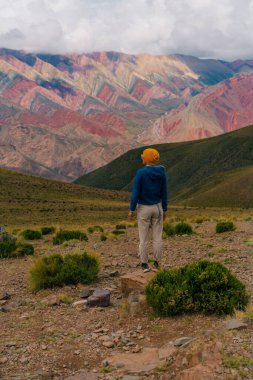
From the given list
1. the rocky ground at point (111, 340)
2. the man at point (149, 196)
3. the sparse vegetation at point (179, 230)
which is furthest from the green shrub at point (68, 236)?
the man at point (149, 196)

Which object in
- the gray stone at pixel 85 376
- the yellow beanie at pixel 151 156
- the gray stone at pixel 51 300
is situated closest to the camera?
the gray stone at pixel 85 376

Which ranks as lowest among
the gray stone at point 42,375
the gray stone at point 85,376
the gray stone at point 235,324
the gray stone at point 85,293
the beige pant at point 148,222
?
the gray stone at point 42,375

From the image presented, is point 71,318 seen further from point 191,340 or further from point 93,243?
point 93,243

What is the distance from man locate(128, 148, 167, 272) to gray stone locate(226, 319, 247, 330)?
13.6ft

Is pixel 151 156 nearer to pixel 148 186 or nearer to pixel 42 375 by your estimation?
pixel 148 186

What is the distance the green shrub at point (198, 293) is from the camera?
30.7ft

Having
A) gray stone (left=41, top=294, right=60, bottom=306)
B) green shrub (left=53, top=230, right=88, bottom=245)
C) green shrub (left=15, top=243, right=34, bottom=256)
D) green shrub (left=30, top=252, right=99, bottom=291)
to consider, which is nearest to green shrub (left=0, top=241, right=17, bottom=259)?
green shrub (left=15, top=243, right=34, bottom=256)

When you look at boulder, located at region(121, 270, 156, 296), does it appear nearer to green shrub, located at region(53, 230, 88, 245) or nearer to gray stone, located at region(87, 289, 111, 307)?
gray stone, located at region(87, 289, 111, 307)

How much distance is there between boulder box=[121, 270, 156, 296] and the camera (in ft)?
37.7

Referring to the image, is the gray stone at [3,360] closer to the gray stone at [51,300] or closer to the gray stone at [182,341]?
the gray stone at [182,341]

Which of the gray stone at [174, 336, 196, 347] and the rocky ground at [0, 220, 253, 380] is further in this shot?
the gray stone at [174, 336, 196, 347]

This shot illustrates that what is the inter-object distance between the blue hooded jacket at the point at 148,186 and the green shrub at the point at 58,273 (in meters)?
2.95

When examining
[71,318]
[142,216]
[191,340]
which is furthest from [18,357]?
[142,216]

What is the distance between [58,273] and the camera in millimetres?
13688
